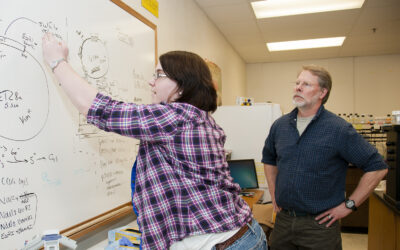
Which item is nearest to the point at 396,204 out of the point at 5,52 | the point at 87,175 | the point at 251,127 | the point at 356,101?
the point at 251,127

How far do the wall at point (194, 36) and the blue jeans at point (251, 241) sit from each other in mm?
1405

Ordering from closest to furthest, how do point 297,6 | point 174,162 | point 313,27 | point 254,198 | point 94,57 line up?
point 174,162
point 94,57
point 254,198
point 297,6
point 313,27

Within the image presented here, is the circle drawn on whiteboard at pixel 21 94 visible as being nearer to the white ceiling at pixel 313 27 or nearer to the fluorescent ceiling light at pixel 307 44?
the white ceiling at pixel 313 27

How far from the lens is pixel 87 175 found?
144 centimetres

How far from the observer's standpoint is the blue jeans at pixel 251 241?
1.07 m

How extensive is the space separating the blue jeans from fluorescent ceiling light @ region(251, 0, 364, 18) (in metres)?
2.73

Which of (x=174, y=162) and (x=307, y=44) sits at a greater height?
(x=307, y=44)

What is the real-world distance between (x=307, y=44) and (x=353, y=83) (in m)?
1.59

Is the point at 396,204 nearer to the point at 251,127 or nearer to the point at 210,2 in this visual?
the point at 251,127

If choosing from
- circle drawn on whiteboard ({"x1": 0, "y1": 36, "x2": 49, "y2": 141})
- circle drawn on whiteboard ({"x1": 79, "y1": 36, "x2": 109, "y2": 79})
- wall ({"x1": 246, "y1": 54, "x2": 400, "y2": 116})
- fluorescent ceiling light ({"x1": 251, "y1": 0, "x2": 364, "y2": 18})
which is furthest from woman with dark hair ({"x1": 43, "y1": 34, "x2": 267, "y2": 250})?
wall ({"x1": 246, "y1": 54, "x2": 400, "y2": 116})

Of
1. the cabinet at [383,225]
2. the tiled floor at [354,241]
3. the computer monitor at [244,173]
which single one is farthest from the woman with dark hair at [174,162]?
the tiled floor at [354,241]

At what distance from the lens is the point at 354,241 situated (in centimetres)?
381

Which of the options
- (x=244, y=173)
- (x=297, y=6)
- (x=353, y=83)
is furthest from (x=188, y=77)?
(x=353, y=83)

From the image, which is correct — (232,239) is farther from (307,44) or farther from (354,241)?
(307,44)
